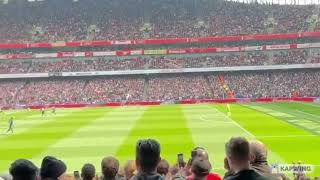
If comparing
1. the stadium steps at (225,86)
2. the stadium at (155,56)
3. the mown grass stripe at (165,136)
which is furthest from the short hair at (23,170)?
the stadium steps at (225,86)

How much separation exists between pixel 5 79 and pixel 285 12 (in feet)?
178

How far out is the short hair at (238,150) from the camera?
5312 mm

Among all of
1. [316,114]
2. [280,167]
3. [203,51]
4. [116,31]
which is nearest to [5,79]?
[116,31]

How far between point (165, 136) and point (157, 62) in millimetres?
58811

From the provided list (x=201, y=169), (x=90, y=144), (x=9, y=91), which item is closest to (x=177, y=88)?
(x=9, y=91)

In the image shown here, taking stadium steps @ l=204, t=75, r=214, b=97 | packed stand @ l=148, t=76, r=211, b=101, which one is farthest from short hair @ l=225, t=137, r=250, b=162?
stadium steps @ l=204, t=75, r=214, b=97

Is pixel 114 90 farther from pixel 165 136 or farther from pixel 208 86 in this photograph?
pixel 165 136

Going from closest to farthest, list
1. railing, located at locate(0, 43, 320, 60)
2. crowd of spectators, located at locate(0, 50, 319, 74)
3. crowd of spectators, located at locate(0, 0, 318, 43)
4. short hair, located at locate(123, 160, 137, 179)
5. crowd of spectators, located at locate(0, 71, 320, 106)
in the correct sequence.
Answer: short hair, located at locate(123, 160, 137, 179)
crowd of spectators, located at locate(0, 71, 320, 106)
crowd of spectators, located at locate(0, 50, 319, 74)
railing, located at locate(0, 43, 320, 60)
crowd of spectators, located at locate(0, 0, 318, 43)

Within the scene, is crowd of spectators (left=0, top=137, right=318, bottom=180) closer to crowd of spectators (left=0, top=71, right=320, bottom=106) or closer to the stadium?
the stadium

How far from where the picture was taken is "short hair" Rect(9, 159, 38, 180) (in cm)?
602

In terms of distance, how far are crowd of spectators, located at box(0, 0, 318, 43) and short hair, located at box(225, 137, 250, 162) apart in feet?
304

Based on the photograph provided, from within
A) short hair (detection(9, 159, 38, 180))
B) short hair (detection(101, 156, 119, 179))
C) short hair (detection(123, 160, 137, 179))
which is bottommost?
short hair (detection(123, 160, 137, 179))

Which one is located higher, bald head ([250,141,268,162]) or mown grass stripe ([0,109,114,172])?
bald head ([250,141,268,162])

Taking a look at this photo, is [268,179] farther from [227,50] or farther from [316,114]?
[227,50]
